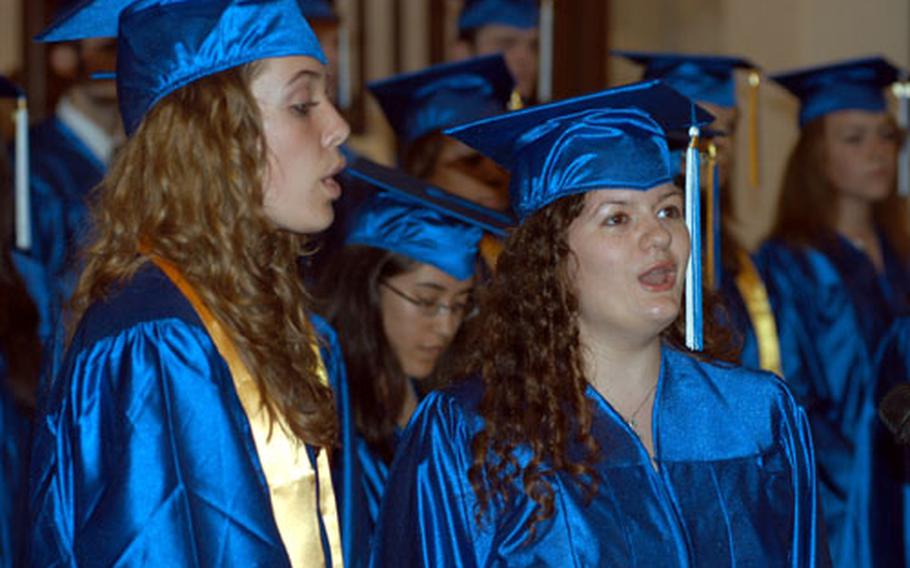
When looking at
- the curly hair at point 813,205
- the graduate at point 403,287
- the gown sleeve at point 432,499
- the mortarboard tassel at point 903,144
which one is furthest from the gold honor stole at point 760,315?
the gown sleeve at point 432,499

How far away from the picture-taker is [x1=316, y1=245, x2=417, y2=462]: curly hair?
3.20 m

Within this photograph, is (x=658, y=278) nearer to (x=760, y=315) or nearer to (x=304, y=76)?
(x=304, y=76)

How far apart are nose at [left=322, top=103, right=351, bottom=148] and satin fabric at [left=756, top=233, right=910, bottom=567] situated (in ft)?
7.77

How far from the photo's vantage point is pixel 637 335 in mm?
2373

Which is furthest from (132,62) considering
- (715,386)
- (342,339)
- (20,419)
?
(20,419)

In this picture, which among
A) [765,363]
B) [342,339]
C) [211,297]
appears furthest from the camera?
[765,363]

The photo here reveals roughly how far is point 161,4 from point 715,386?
3.36 ft

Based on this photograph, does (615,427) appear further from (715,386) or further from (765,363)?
(765,363)

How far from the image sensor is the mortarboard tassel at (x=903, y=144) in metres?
4.83

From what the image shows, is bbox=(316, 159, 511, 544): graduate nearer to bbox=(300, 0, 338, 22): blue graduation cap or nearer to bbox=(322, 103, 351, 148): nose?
bbox=(322, 103, 351, 148): nose

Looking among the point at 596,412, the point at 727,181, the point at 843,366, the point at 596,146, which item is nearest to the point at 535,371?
the point at 596,412

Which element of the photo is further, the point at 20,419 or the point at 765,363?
the point at 765,363

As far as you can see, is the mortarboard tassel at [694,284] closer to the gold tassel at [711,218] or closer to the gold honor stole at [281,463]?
the gold tassel at [711,218]

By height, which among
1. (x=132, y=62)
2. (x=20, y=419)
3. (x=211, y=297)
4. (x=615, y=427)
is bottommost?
(x=20, y=419)
